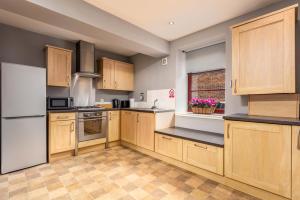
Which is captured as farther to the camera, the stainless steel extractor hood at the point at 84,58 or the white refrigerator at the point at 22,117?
the stainless steel extractor hood at the point at 84,58

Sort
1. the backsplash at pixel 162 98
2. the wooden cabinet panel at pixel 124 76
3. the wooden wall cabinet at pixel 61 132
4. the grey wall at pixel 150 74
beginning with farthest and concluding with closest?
the wooden cabinet panel at pixel 124 76 < the grey wall at pixel 150 74 < the backsplash at pixel 162 98 < the wooden wall cabinet at pixel 61 132

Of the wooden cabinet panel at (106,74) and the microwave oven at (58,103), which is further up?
the wooden cabinet panel at (106,74)

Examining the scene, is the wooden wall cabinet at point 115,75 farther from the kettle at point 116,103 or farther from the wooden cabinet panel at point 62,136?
the wooden cabinet panel at point 62,136

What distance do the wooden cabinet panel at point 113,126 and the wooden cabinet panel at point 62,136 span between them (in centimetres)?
80

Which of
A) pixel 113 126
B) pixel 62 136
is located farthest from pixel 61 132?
pixel 113 126

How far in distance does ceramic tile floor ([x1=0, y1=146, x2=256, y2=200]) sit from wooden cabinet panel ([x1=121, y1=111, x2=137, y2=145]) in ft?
2.53

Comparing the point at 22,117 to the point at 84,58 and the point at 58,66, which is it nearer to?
the point at 58,66

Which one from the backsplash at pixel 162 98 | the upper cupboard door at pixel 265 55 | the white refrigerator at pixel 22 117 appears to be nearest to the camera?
the upper cupboard door at pixel 265 55

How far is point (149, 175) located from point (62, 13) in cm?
243

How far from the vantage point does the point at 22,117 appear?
2.41 metres

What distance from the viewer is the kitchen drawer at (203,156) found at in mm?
2047

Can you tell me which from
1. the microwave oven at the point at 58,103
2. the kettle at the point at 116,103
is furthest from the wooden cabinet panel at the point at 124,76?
the microwave oven at the point at 58,103

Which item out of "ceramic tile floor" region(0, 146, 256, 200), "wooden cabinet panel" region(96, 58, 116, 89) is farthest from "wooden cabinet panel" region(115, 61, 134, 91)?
"ceramic tile floor" region(0, 146, 256, 200)

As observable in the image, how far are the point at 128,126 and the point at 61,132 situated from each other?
1.33 metres
